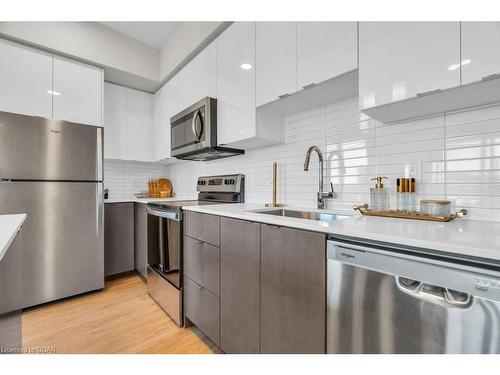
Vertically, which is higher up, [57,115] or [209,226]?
[57,115]

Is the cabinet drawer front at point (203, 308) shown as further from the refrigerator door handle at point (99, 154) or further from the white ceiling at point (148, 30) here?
the white ceiling at point (148, 30)

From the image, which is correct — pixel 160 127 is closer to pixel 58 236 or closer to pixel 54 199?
pixel 54 199

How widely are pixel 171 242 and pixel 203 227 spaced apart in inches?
19.3

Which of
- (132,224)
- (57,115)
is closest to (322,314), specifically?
(132,224)

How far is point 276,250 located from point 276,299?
23 centimetres

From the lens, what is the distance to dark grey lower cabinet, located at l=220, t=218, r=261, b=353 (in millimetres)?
1205

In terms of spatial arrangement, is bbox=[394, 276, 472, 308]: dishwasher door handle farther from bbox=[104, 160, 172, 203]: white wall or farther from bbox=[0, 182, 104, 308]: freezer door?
bbox=[104, 160, 172, 203]: white wall

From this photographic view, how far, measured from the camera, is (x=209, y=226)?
4.93ft

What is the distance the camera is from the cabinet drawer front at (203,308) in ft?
4.82

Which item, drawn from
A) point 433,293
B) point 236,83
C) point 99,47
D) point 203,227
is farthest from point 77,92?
point 433,293

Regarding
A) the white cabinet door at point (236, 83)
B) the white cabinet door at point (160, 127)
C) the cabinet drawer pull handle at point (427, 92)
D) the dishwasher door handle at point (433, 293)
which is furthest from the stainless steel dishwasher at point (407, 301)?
the white cabinet door at point (160, 127)

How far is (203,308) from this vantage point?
5.13ft
